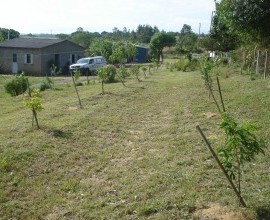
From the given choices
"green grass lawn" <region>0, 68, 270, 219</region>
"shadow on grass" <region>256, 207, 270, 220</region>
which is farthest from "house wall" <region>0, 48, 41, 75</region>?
"shadow on grass" <region>256, 207, 270, 220</region>

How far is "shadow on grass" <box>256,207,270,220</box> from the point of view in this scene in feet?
17.9

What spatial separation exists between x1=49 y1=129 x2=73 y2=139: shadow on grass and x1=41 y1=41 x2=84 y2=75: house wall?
2622cm

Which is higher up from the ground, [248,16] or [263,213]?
[248,16]

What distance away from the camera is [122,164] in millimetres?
8188

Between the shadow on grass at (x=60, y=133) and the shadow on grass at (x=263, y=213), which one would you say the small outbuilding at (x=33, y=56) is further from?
the shadow on grass at (x=263, y=213)

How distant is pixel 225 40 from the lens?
110ft

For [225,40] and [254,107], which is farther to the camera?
[225,40]

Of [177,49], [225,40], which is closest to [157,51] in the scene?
[177,49]

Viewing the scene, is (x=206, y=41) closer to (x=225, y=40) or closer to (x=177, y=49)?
(x=225, y=40)

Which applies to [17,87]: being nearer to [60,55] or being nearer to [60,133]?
[60,133]

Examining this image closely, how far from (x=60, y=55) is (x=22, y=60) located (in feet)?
11.6

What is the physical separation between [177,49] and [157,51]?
10.1 m

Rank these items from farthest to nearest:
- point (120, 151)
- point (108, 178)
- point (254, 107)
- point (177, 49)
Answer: point (177, 49), point (254, 107), point (120, 151), point (108, 178)

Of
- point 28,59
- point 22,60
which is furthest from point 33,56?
point 22,60
